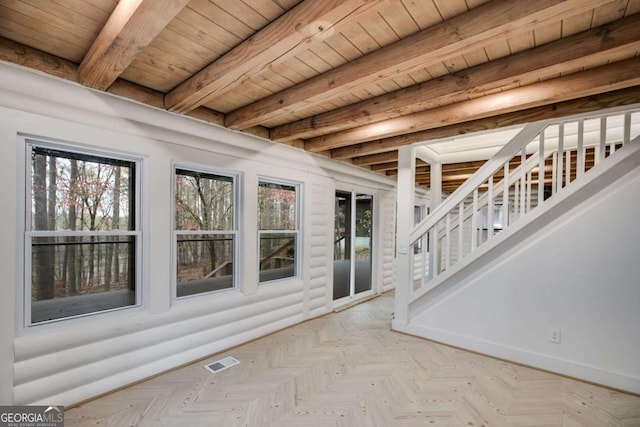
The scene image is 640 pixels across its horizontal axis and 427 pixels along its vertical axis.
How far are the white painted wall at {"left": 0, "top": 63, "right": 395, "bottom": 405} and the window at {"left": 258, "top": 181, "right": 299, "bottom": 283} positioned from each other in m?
0.14

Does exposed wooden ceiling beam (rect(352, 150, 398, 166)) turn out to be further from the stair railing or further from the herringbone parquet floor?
the herringbone parquet floor

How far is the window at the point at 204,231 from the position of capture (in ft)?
9.59

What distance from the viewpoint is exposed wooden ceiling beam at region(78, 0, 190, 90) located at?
1.38 metres

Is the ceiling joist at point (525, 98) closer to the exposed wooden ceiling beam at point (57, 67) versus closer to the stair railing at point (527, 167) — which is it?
the stair railing at point (527, 167)

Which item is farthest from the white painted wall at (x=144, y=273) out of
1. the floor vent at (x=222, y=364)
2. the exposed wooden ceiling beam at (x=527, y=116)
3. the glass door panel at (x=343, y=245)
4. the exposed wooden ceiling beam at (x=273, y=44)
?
the exposed wooden ceiling beam at (x=527, y=116)

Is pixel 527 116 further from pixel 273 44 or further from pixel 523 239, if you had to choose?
pixel 273 44

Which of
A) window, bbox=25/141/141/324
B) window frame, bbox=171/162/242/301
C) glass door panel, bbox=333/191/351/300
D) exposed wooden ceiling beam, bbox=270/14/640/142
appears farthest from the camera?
glass door panel, bbox=333/191/351/300

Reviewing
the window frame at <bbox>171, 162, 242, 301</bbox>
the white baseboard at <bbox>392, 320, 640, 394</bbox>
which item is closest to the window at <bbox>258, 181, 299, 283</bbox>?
the window frame at <bbox>171, 162, 242, 301</bbox>

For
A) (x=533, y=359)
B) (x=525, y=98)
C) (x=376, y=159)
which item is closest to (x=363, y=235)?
(x=376, y=159)

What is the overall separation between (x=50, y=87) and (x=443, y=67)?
2771 millimetres

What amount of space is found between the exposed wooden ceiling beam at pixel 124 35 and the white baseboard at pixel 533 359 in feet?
12.5

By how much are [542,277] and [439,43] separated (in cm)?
253

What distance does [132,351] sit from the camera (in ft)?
8.24

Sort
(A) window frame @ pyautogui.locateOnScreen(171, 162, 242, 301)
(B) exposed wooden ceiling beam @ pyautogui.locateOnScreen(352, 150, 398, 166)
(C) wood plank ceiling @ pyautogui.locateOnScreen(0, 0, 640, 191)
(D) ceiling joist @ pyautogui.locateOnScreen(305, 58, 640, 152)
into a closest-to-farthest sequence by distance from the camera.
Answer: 1. (C) wood plank ceiling @ pyautogui.locateOnScreen(0, 0, 640, 191)
2. (D) ceiling joist @ pyautogui.locateOnScreen(305, 58, 640, 152)
3. (A) window frame @ pyautogui.locateOnScreen(171, 162, 242, 301)
4. (B) exposed wooden ceiling beam @ pyautogui.locateOnScreen(352, 150, 398, 166)
